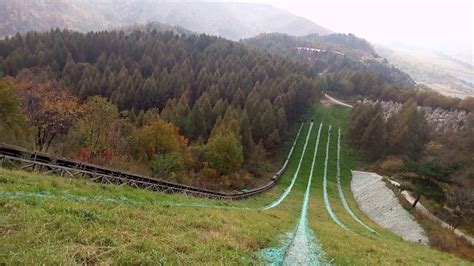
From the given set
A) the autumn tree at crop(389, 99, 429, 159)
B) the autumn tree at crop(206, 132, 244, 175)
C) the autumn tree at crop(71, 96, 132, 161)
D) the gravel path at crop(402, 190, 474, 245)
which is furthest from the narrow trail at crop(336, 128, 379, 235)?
the autumn tree at crop(71, 96, 132, 161)

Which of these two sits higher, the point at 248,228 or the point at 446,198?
the point at 248,228

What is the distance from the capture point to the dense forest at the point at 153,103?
57.2m

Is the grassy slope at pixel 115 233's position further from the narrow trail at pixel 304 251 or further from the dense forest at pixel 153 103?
the dense forest at pixel 153 103

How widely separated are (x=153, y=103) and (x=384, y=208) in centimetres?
8217

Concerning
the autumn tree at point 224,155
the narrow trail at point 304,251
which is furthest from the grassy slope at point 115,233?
the autumn tree at point 224,155

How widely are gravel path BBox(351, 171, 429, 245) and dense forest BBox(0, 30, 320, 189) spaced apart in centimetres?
1779

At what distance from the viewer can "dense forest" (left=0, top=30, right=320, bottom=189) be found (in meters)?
57.2

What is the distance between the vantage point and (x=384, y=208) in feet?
167

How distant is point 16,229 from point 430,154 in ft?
322

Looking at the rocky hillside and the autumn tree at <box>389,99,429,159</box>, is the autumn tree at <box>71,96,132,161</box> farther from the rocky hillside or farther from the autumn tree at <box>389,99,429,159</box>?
the rocky hillside

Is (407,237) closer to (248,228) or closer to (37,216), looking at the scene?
(248,228)

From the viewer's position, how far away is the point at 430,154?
92.4 metres

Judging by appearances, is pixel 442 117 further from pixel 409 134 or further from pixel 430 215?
pixel 430 215

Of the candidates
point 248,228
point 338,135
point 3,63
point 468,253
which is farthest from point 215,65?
point 248,228
